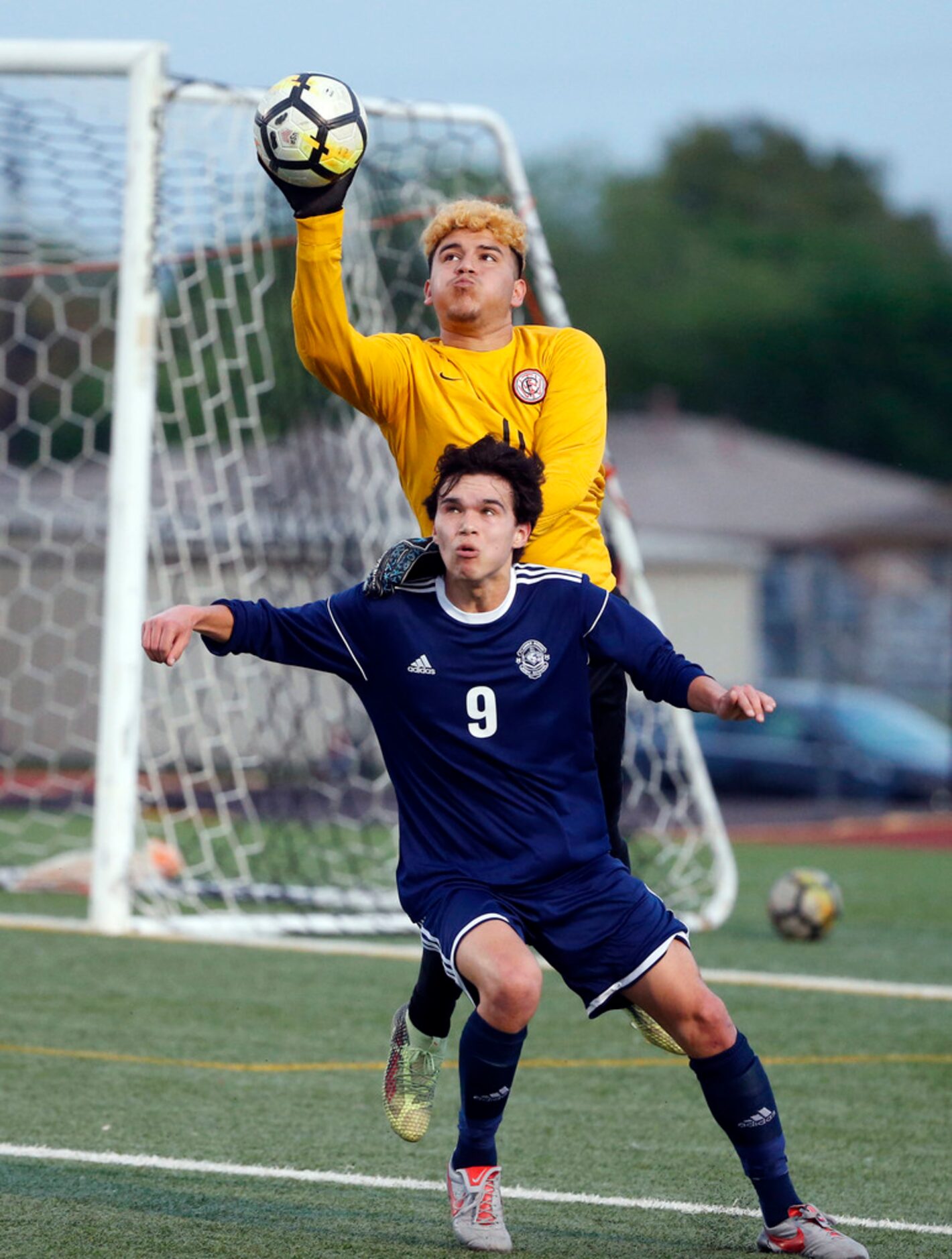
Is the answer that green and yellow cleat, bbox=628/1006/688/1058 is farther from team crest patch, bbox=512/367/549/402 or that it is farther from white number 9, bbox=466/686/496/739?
team crest patch, bbox=512/367/549/402

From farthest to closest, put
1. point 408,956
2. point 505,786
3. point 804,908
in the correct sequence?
1. point 804,908
2. point 408,956
3. point 505,786

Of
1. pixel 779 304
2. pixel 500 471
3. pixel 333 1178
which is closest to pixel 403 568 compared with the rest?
pixel 500 471

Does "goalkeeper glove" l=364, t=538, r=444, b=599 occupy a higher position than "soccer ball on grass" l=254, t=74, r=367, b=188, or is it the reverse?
"soccer ball on grass" l=254, t=74, r=367, b=188

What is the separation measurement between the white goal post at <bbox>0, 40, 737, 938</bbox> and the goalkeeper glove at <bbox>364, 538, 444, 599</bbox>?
4357mm

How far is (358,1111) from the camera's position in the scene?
5777 mm

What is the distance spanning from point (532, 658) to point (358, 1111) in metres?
2.09

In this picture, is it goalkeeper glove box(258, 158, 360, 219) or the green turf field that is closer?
the green turf field

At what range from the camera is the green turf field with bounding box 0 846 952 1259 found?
4395 millimetres

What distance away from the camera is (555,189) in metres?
67.1

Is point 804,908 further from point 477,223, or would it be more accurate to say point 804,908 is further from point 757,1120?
point 477,223

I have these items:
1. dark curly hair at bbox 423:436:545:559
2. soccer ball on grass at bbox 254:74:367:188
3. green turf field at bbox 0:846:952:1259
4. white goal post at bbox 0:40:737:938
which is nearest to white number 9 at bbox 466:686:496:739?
dark curly hair at bbox 423:436:545:559

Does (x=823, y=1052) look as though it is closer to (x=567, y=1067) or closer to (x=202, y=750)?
(x=567, y=1067)

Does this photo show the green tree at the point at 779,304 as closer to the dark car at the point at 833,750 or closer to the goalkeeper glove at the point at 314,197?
the dark car at the point at 833,750

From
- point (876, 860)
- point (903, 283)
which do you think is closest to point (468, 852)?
Answer: point (876, 860)
